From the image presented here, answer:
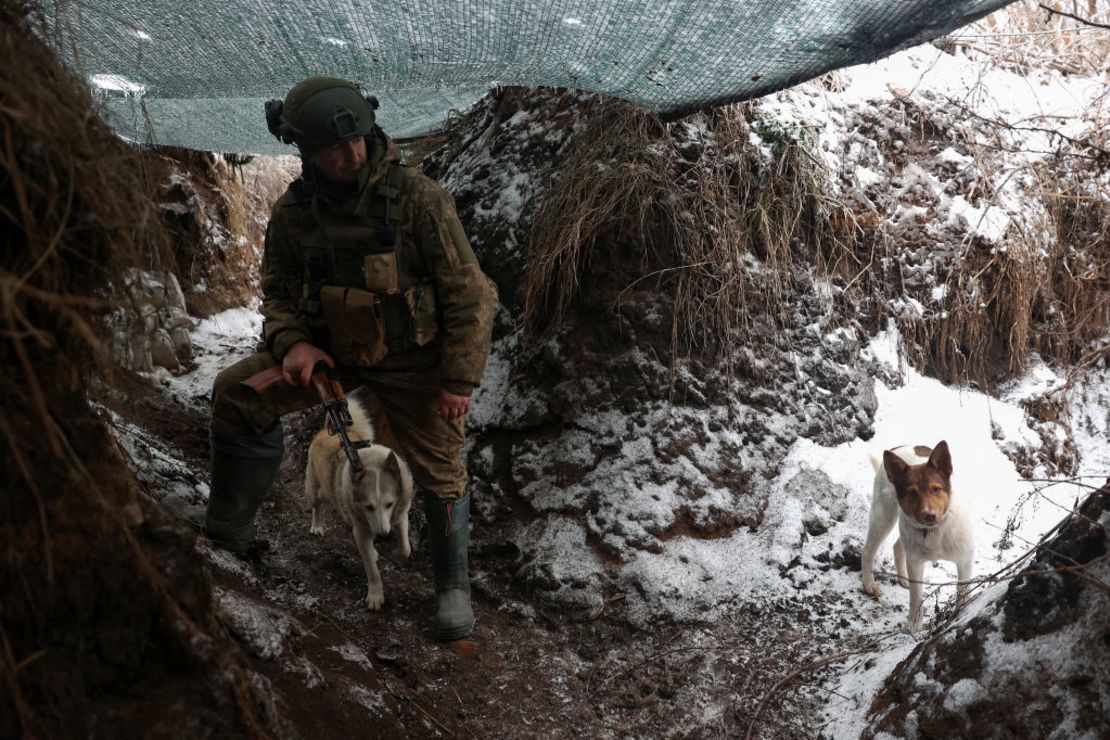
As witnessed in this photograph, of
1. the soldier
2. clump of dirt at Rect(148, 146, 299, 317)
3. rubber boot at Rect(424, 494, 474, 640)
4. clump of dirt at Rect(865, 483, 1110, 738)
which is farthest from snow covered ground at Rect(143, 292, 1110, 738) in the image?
clump of dirt at Rect(148, 146, 299, 317)

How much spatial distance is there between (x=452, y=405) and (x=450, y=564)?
2.63 ft

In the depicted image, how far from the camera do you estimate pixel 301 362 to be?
336cm

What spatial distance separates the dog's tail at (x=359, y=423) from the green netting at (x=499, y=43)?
1.72 metres

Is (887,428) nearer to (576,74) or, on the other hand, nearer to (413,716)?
(576,74)

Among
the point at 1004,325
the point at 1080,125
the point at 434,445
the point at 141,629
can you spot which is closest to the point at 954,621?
the point at 434,445

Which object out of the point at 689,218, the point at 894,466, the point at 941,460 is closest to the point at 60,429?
the point at 894,466

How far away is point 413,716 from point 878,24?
320cm

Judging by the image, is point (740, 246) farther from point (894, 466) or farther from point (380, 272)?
point (380, 272)

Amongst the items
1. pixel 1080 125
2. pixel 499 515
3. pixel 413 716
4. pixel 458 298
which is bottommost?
pixel 413 716

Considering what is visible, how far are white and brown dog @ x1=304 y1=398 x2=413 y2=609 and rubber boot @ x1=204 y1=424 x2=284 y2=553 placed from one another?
39cm

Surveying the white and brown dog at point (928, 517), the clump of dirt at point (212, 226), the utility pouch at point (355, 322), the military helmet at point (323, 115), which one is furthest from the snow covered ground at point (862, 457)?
the military helmet at point (323, 115)

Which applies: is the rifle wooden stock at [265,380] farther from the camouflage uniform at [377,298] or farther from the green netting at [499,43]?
the green netting at [499,43]

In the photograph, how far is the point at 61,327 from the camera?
1783 millimetres

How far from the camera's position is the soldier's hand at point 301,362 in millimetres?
3359
